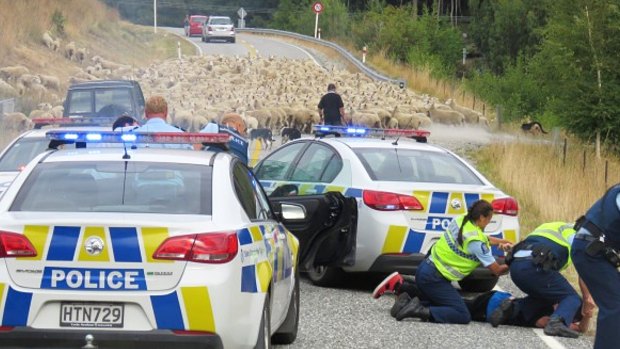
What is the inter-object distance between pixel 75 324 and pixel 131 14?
276 feet

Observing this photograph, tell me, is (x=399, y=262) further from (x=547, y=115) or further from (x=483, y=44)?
(x=483, y=44)

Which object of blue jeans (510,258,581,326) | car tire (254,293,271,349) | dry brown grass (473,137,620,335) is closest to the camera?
car tire (254,293,271,349)

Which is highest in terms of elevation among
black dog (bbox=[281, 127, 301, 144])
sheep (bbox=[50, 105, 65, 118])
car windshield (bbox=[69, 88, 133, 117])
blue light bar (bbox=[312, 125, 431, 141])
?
blue light bar (bbox=[312, 125, 431, 141])

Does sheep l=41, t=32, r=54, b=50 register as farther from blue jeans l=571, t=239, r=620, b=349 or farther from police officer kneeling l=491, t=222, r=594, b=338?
blue jeans l=571, t=239, r=620, b=349

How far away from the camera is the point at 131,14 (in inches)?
3519

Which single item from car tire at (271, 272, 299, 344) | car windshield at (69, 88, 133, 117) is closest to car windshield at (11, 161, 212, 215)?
car tire at (271, 272, 299, 344)

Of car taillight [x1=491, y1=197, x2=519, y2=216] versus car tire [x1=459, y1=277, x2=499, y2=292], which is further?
car tire [x1=459, y1=277, x2=499, y2=292]

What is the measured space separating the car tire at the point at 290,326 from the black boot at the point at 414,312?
4.83 feet

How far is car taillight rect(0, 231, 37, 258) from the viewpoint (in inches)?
273

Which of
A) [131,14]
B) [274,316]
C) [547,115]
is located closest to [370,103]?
[547,115]

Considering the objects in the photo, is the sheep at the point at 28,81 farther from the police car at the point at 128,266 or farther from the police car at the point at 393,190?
the police car at the point at 128,266

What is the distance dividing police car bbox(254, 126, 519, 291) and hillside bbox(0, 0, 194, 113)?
22.6 m

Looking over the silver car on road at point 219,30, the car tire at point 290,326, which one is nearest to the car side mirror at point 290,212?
the car tire at point 290,326

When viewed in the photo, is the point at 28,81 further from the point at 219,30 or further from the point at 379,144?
the point at 219,30
